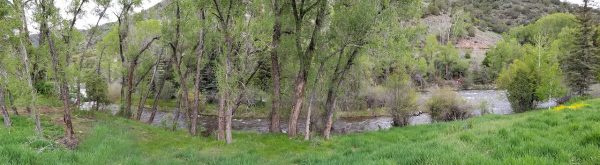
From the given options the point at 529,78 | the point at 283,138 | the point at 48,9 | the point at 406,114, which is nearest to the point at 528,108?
the point at 529,78

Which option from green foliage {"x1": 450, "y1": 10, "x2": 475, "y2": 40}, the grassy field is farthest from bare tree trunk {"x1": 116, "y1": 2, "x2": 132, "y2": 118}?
green foliage {"x1": 450, "y1": 10, "x2": 475, "y2": 40}

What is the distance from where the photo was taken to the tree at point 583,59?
1833 inches

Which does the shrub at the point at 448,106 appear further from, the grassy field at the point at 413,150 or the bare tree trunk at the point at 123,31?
the bare tree trunk at the point at 123,31

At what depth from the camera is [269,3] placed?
23016mm

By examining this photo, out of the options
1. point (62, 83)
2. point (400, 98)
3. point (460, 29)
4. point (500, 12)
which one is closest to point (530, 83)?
point (400, 98)

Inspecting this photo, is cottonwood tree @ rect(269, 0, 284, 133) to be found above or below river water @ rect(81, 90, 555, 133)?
above

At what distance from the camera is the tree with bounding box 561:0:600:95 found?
153ft

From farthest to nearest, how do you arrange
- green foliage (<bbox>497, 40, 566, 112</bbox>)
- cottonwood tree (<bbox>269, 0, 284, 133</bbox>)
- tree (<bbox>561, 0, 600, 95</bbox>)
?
tree (<bbox>561, 0, 600, 95</bbox>) → green foliage (<bbox>497, 40, 566, 112</bbox>) → cottonwood tree (<bbox>269, 0, 284, 133</bbox>)

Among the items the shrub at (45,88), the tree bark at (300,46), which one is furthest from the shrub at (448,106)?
the shrub at (45,88)

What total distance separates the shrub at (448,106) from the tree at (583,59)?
16.0 m

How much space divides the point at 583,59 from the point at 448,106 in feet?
63.5

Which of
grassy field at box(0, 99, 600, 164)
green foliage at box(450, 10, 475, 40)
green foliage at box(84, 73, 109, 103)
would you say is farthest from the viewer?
green foliage at box(450, 10, 475, 40)

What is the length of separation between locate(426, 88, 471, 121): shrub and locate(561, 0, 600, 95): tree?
15981 millimetres

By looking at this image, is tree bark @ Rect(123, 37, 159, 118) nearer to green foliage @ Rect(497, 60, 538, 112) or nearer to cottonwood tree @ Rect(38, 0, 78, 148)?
cottonwood tree @ Rect(38, 0, 78, 148)
